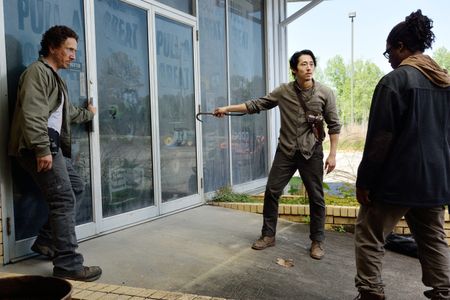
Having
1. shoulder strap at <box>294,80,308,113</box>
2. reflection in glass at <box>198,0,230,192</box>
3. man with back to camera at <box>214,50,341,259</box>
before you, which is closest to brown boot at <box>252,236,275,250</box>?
man with back to camera at <box>214,50,341,259</box>

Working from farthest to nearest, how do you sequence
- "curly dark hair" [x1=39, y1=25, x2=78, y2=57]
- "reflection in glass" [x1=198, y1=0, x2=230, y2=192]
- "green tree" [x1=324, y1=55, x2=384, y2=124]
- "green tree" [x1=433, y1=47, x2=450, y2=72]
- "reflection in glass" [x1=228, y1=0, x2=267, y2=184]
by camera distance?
"green tree" [x1=324, y1=55, x2=384, y2=124], "green tree" [x1=433, y1=47, x2=450, y2=72], "reflection in glass" [x1=228, y1=0, x2=267, y2=184], "reflection in glass" [x1=198, y1=0, x2=230, y2=192], "curly dark hair" [x1=39, y1=25, x2=78, y2=57]

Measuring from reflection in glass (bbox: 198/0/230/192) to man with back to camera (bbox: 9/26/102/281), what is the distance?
9.72 feet

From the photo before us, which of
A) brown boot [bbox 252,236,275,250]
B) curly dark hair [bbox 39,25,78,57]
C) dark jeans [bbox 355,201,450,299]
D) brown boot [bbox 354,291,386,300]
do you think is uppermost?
curly dark hair [bbox 39,25,78,57]

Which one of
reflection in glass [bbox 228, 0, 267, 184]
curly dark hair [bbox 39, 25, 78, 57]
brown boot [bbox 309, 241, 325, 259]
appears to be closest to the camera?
curly dark hair [bbox 39, 25, 78, 57]

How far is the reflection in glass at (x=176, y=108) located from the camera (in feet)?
17.5

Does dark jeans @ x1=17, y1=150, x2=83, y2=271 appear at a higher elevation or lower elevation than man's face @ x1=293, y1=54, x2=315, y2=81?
lower

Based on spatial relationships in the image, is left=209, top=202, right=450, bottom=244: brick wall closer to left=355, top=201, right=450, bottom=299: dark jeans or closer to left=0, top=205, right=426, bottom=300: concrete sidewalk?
left=0, top=205, right=426, bottom=300: concrete sidewalk

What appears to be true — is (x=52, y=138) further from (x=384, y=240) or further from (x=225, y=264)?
(x=384, y=240)

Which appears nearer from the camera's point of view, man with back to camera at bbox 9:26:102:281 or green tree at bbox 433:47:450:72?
man with back to camera at bbox 9:26:102:281

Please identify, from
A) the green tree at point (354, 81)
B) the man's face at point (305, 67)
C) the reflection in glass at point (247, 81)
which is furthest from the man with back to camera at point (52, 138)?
the green tree at point (354, 81)

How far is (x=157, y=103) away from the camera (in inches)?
203

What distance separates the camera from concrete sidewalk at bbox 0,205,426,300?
3.24 metres

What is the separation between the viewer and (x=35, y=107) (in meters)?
2.96

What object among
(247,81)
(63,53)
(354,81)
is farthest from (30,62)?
(354,81)
